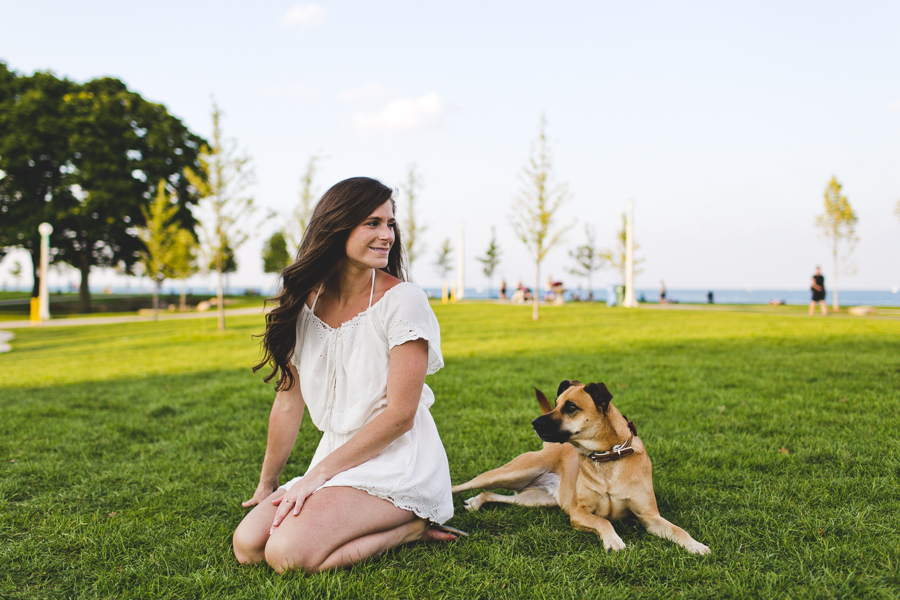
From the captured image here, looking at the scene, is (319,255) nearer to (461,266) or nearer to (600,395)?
(600,395)

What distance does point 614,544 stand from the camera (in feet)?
9.28

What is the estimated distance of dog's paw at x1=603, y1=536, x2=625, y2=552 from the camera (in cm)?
280

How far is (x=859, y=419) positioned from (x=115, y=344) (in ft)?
51.7

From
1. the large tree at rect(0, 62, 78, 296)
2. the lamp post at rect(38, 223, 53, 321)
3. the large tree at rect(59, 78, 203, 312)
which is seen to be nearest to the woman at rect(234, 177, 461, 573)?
the lamp post at rect(38, 223, 53, 321)

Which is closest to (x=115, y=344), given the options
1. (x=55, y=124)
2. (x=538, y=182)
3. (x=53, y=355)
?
(x=53, y=355)

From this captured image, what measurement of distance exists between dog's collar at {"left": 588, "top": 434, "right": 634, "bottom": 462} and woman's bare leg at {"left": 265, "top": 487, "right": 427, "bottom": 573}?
116 centimetres

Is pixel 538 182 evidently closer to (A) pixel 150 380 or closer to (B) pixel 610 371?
(B) pixel 610 371

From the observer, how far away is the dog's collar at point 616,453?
3.05 meters

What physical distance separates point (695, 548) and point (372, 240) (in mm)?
2271

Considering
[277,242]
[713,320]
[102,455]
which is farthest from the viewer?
[277,242]

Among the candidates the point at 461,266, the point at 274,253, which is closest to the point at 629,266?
the point at 461,266

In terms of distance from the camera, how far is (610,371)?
826 cm

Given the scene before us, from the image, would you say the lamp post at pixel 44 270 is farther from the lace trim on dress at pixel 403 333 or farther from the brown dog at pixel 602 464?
the brown dog at pixel 602 464

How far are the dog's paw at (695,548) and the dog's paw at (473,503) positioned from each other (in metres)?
1.25
